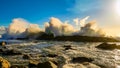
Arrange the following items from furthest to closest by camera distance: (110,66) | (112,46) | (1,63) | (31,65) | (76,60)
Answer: (112,46), (76,60), (110,66), (31,65), (1,63)

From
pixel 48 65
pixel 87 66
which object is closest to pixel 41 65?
pixel 48 65

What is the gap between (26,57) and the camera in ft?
108

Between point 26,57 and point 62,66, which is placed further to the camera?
point 26,57

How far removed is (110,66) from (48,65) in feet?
28.8

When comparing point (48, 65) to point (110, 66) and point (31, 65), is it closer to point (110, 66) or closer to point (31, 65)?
point (31, 65)

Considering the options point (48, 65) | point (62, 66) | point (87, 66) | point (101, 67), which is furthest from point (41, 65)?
point (101, 67)

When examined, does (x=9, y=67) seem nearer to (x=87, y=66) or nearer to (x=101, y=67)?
(x=87, y=66)

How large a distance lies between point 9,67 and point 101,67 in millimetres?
11108

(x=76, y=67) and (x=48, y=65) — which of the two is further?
(x=76, y=67)

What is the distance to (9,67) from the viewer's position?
23344 millimetres

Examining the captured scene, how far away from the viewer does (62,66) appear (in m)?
25.8

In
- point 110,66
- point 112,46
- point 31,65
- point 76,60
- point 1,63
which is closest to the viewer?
point 1,63

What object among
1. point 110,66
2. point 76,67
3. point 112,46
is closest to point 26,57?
point 76,67

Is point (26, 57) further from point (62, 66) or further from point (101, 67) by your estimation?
point (101, 67)
